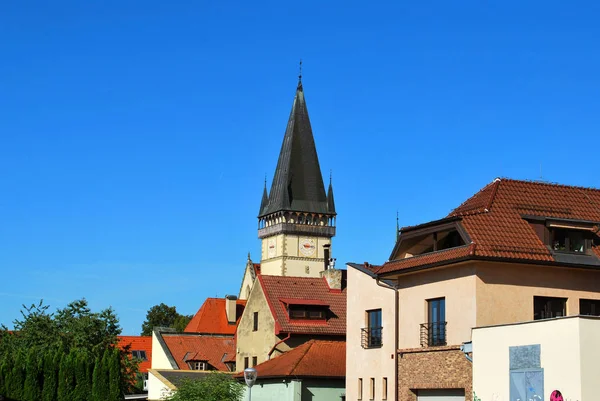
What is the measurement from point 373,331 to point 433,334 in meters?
5.29

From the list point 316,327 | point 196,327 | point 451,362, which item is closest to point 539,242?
point 451,362

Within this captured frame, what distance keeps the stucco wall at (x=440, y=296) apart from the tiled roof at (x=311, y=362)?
368 inches

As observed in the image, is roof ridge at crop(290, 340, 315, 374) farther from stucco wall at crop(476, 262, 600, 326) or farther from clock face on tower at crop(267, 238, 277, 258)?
clock face on tower at crop(267, 238, 277, 258)

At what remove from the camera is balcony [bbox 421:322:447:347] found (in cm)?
3488

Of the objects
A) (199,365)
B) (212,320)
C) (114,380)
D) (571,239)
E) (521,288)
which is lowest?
(114,380)

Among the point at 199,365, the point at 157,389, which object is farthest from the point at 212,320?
the point at 157,389

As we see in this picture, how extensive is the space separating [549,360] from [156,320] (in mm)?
113554

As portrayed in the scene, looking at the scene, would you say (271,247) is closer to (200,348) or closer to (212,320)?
(212,320)

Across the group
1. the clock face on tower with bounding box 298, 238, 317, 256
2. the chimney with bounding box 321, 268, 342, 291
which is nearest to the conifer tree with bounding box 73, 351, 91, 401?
the chimney with bounding box 321, 268, 342, 291

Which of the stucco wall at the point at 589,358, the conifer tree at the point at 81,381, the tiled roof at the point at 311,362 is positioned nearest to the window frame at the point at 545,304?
the stucco wall at the point at 589,358

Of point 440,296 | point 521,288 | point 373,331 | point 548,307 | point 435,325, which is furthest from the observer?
point 373,331

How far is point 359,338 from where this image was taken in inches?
1640

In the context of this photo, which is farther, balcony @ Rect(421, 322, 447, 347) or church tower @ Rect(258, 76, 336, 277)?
church tower @ Rect(258, 76, 336, 277)

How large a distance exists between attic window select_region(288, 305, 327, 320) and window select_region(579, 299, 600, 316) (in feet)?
68.7
